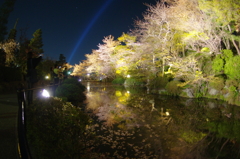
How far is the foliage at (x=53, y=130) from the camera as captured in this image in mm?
3191

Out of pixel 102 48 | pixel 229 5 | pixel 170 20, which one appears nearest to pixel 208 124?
pixel 229 5

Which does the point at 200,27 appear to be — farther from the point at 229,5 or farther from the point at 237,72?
the point at 237,72

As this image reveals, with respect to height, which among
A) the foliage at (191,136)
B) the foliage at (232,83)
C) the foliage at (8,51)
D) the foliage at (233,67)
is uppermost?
the foliage at (8,51)

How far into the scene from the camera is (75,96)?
39.9 ft

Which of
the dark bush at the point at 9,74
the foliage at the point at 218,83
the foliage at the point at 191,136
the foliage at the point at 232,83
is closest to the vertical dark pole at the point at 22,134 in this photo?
the foliage at the point at 191,136

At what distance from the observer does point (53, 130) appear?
3.46m

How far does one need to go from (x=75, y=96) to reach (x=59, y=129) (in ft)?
29.3

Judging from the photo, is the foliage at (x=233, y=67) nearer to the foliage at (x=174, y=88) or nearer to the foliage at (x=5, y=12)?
the foliage at (x=174, y=88)

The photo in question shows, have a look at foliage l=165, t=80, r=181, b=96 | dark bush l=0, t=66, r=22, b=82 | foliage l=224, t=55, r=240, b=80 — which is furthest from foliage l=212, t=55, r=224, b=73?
dark bush l=0, t=66, r=22, b=82

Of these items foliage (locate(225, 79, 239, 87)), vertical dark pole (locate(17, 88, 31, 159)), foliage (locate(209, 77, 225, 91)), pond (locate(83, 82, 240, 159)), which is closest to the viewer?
vertical dark pole (locate(17, 88, 31, 159))

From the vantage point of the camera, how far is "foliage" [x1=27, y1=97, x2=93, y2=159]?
10.5ft

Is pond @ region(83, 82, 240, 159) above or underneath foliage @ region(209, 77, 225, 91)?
underneath

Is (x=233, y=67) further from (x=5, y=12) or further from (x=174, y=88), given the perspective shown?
(x=5, y=12)

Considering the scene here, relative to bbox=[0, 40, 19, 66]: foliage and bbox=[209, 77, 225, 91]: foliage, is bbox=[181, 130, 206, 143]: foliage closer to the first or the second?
bbox=[209, 77, 225, 91]: foliage
